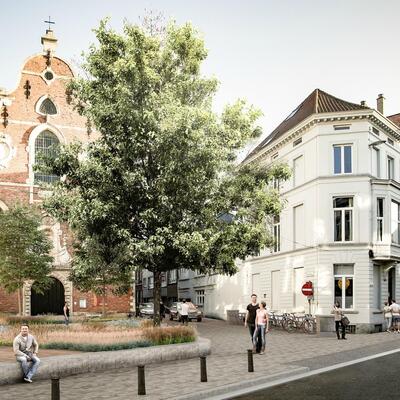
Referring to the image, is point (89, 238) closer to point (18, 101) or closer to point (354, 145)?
point (354, 145)

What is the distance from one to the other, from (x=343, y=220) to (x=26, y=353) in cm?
2449

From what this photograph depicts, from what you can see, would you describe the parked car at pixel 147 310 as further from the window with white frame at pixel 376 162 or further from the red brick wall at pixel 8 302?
the window with white frame at pixel 376 162

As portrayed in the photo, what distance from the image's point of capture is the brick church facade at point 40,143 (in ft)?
142

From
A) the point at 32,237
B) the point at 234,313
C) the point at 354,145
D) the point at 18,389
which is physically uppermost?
the point at 354,145

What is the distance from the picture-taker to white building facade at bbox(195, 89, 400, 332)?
33656 millimetres

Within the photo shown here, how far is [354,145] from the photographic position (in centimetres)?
3431

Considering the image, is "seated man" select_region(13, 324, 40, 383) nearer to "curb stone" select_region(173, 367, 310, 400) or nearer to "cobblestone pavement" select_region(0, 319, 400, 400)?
"cobblestone pavement" select_region(0, 319, 400, 400)

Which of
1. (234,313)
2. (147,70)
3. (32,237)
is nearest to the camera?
(147,70)

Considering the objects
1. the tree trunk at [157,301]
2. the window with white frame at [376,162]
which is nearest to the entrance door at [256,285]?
the window with white frame at [376,162]

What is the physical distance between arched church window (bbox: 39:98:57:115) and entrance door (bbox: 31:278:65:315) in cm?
1285

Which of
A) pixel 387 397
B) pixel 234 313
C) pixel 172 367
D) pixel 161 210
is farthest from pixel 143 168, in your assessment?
pixel 234 313

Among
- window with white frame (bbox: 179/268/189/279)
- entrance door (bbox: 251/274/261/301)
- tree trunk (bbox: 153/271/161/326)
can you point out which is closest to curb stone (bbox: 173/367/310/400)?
tree trunk (bbox: 153/271/161/326)

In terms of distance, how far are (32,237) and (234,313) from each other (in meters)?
14.5

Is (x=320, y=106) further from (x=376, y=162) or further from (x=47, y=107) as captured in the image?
(x=47, y=107)
